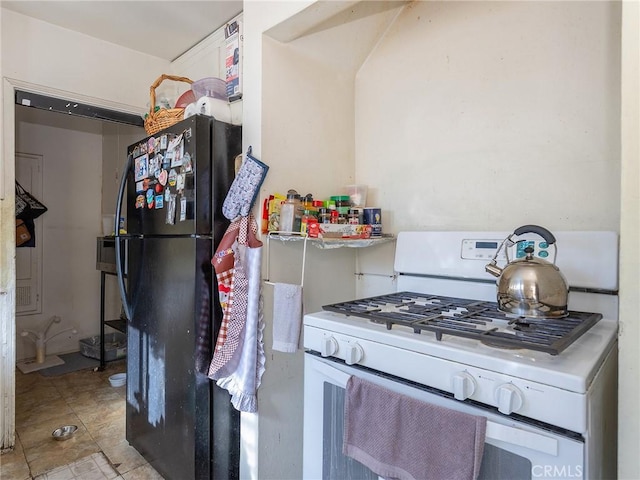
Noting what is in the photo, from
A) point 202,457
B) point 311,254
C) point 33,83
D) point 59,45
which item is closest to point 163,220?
point 311,254

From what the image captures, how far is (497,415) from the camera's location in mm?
791

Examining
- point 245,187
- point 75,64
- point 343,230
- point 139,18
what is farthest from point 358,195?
point 75,64

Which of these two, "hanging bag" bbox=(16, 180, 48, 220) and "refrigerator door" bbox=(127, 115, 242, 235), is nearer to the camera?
"refrigerator door" bbox=(127, 115, 242, 235)

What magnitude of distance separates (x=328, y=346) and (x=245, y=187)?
0.69m

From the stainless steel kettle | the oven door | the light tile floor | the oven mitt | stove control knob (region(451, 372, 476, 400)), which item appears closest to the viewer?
the oven door

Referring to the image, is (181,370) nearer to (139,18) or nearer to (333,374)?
(333,374)

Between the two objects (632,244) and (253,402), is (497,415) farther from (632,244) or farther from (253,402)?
(253,402)

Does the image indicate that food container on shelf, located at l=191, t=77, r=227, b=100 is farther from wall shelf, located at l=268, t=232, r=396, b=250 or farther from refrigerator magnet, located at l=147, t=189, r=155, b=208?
wall shelf, located at l=268, t=232, r=396, b=250

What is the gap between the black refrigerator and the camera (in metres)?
1.50

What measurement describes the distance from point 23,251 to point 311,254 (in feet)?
10.4

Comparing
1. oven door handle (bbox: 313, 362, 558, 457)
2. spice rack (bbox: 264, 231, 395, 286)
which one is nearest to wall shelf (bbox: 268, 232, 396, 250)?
spice rack (bbox: 264, 231, 395, 286)

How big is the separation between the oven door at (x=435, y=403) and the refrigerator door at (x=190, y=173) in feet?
2.48

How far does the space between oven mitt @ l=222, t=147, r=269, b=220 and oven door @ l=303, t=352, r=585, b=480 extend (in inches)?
24.6

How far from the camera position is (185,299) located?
5.07 ft
